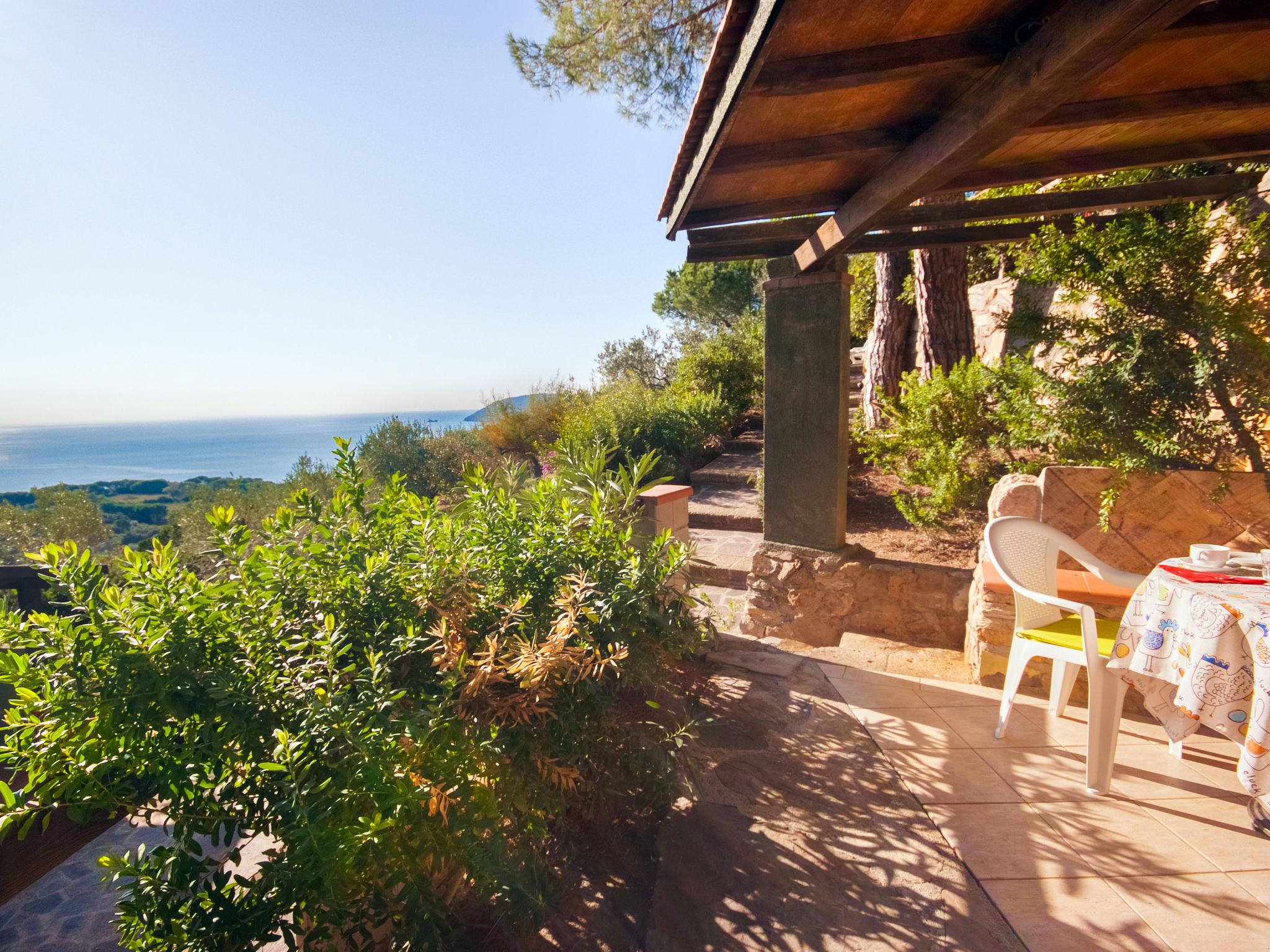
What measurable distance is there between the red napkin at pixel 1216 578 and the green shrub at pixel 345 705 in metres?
1.75

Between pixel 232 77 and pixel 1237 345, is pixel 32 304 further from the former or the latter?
pixel 1237 345

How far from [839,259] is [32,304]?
101 feet

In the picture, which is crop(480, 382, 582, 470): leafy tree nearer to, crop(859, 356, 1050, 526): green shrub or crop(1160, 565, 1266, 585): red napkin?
crop(859, 356, 1050, 526): green shrub

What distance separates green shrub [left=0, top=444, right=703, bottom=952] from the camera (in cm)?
105

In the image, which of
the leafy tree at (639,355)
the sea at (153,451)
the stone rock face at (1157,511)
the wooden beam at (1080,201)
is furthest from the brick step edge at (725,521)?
the leafy tree at (639,355)

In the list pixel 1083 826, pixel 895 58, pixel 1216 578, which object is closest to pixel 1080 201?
pixel 895 58

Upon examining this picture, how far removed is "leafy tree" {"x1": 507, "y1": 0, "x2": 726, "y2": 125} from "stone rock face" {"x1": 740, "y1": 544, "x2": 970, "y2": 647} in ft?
20.5

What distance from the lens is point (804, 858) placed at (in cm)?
179

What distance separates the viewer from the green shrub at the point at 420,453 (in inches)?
397

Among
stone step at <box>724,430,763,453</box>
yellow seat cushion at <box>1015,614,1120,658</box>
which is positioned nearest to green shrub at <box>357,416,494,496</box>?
stone step at <box>724,430,763,453</box>

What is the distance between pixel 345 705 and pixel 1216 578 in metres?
2.66

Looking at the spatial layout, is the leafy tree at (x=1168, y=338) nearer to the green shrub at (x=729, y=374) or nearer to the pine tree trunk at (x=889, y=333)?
the pine tree trunk at (x=889, y=333)

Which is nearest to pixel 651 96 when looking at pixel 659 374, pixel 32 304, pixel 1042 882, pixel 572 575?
pixel 572 575

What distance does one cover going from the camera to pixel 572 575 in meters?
1.59
